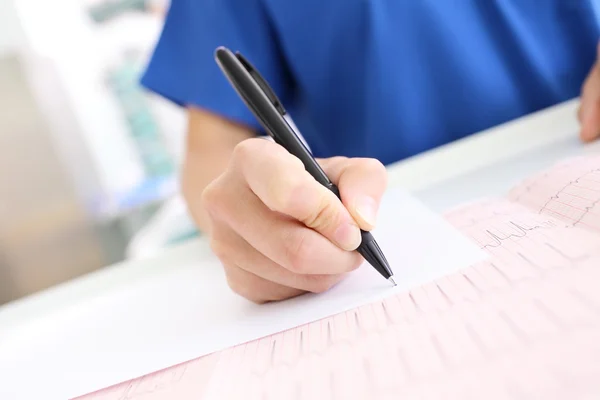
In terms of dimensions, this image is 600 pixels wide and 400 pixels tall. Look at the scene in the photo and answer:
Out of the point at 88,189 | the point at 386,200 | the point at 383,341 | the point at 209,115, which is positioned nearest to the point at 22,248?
the point at 88,189

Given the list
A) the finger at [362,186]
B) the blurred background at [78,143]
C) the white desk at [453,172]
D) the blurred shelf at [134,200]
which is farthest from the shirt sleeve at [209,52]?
the blurred shelf at [134,200]

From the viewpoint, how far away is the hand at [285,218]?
0.23m

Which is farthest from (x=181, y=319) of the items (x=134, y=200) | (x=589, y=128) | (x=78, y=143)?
(x=78, y=143)

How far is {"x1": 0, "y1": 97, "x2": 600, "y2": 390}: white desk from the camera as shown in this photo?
360 millimetres

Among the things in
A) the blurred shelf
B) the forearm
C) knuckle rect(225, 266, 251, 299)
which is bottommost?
the blurred shelf

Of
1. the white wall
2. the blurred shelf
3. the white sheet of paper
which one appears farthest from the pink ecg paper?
A: the white wall

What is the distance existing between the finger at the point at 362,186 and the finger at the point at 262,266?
23mm

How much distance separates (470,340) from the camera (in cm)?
18

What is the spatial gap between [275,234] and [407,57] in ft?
0.96

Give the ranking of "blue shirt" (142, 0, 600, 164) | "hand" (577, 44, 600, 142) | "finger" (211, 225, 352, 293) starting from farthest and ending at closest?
"blue shirt" (142, 0, 600, 164) < "hand" (577, 44, 600, 142) < "finger" (211, 225, 352, 293)

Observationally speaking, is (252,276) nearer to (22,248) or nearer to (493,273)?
(493,273)

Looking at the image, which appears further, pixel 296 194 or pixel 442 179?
pixel 442 179

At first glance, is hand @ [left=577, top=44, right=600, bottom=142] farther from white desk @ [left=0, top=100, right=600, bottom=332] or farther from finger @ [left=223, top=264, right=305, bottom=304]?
finger @ [left=223, top=264, right=305, bottom=304]

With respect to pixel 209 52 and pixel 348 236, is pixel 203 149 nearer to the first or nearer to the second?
pixel 209 52
